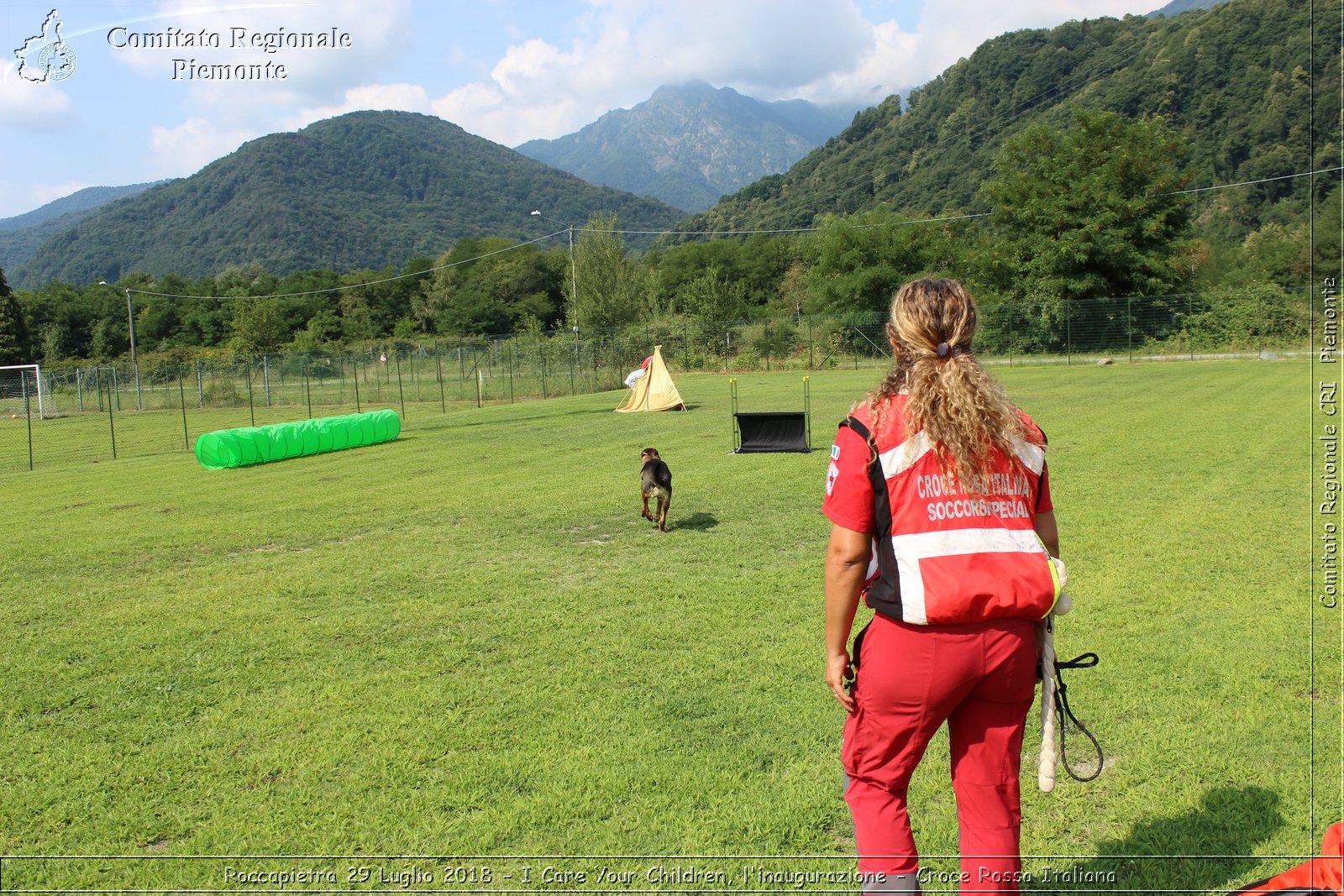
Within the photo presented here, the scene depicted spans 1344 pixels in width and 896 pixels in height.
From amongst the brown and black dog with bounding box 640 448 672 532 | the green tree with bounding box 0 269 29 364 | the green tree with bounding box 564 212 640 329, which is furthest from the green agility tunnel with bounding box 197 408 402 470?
the green tree with bounding box 0 269 29 364

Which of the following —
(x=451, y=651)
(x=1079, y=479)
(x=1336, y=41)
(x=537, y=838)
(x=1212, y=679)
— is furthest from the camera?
(x=1079, y=479)

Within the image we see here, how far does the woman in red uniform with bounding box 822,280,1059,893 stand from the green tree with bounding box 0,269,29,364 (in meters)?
72.7

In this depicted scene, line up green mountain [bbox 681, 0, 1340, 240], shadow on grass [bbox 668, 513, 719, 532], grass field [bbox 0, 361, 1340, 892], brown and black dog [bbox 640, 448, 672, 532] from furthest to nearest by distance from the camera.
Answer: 1. green mountain [bbox 681, 0, 1340, 240]
2. shadow on grass [bbox 668, 513, 719, 532]
3. brown and black dog [bbox 640, 448, 672, 532]
4. grass field [bbox 0, 361, 1340, 892]

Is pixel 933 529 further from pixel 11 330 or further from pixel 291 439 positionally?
pixel 11 330

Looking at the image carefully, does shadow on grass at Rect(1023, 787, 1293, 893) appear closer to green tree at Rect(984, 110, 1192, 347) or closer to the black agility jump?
the black agility jump

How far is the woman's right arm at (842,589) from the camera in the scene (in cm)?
220

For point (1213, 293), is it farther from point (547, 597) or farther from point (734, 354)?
point (547, 597)

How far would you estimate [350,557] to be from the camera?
7875 millimetres

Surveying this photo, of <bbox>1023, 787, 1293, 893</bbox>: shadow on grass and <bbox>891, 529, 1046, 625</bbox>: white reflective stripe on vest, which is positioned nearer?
<bbox>891, 529, 1046, 625</bbox>: white reflective stripe on vest

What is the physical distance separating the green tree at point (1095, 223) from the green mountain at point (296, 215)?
301 ft

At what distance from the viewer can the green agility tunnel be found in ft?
50.5

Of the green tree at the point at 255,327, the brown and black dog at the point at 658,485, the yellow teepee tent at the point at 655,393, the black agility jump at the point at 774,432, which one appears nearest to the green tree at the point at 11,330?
the green tree at the point at 255,327

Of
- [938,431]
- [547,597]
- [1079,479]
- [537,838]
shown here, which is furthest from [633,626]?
[1079,479]

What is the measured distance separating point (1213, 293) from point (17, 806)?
134 feet
